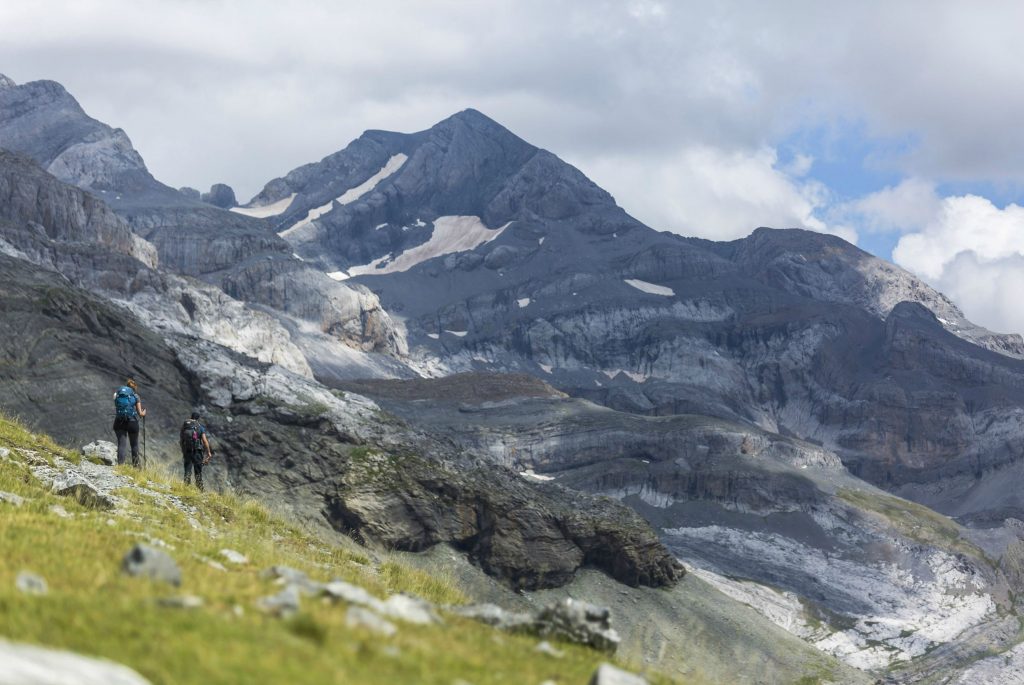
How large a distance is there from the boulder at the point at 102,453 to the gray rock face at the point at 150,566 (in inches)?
686

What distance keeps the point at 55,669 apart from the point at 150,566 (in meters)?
4.11

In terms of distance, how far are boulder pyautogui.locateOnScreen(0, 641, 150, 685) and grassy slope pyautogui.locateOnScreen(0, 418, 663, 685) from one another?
42cm

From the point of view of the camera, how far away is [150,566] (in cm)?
1323

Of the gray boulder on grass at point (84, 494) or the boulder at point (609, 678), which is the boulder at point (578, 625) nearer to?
the boulder at point (609, 678)

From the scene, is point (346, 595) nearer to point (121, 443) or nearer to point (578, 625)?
point (578, 625)

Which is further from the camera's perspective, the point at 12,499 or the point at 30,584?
the point at 12,499

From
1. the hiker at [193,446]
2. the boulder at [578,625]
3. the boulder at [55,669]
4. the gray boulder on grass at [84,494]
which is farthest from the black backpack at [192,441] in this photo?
the boulder at [55,669]

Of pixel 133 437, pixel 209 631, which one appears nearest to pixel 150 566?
pixel 209 631

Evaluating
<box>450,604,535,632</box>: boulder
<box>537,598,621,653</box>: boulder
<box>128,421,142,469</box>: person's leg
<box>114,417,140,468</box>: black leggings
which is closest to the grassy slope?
<box>537,598,621,653</box>: boulder

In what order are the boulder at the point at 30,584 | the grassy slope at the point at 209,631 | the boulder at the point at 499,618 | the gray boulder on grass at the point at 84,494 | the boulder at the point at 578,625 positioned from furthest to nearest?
the gray boulder on grass at the point at 84,494 → the boulder at the point at 499,618 → the boulder at the point at 578,625 → the boulder at the point at 30,584 → the grassy slope at the point at 209,631

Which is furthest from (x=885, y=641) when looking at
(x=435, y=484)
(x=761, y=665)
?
(x=435, y=484)

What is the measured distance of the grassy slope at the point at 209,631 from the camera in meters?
10.2

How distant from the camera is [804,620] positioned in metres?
167

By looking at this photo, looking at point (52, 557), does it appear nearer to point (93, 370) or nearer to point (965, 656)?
point (93, 370)
